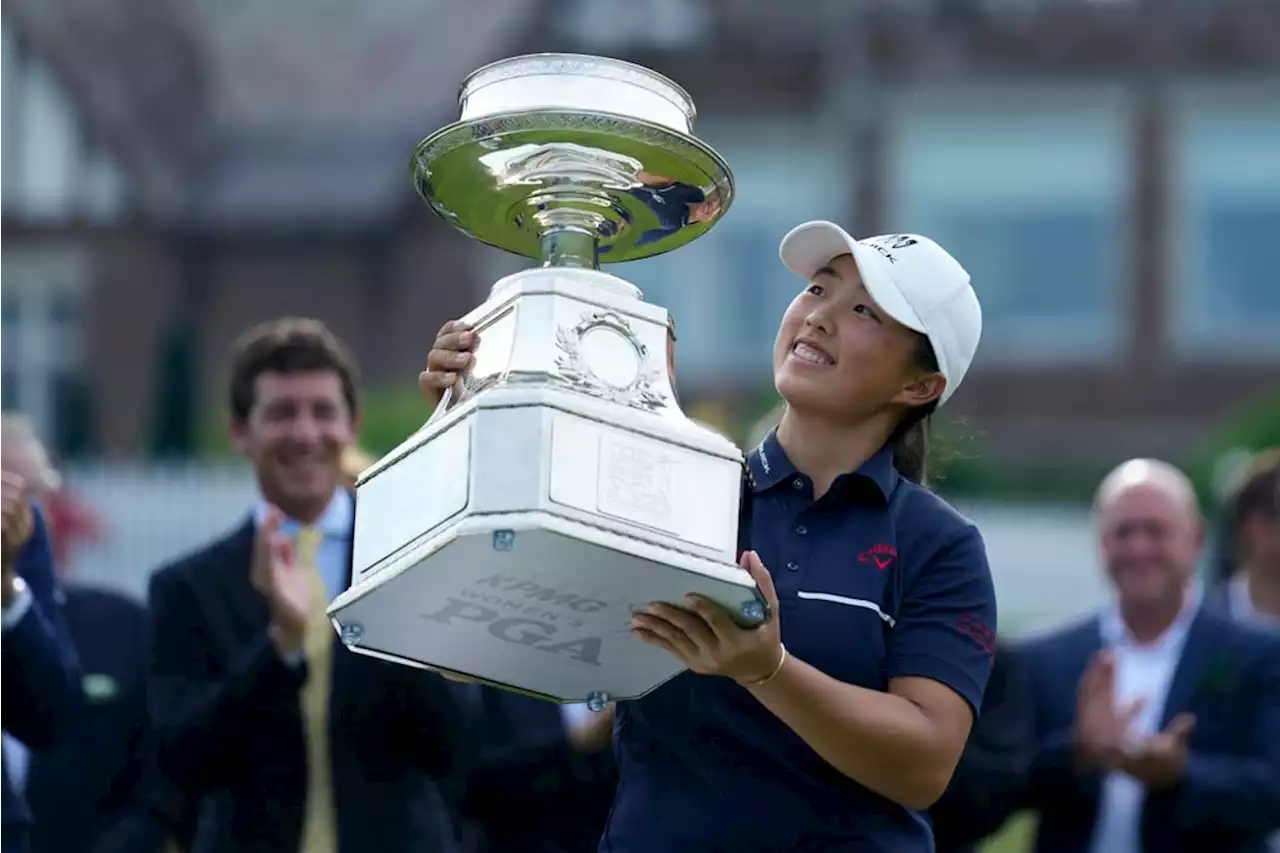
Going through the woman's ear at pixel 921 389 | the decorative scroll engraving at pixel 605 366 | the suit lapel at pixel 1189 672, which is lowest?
the suit lapel at pixel 1189 672

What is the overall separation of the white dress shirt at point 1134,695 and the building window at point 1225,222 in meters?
16.9

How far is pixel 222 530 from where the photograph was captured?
1772 centimetres

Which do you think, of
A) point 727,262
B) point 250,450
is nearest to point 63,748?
point 250,450

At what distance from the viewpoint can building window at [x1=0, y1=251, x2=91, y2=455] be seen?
26.9 metres

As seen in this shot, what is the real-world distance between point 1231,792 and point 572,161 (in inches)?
130

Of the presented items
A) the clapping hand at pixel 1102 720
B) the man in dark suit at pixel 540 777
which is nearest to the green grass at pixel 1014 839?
the clapping hand at pixel 1102 720

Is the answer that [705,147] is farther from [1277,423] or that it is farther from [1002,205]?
[1002,205]

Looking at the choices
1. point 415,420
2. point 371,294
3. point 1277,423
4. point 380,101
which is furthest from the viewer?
point 380,101

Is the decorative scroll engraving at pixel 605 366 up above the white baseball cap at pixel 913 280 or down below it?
below

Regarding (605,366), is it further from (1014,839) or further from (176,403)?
(176,403)

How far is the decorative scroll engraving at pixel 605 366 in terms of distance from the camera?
10.5ft

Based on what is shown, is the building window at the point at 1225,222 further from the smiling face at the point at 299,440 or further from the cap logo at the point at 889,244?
the cap logo at the point at 889,244

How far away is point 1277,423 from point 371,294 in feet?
42.6

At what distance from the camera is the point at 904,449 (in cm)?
383
